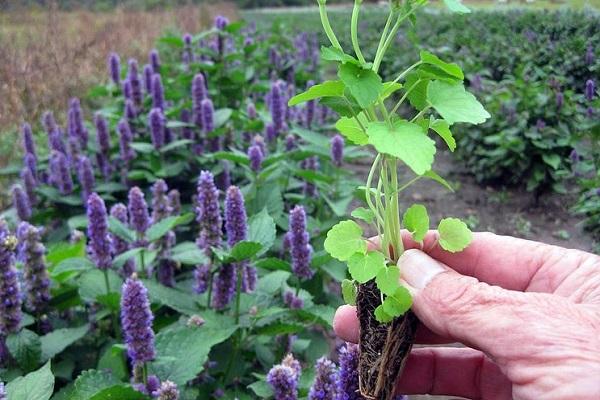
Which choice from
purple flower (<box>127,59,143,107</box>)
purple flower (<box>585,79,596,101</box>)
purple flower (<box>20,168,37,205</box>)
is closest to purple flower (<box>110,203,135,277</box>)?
purple flower (<box>20,168,37,205</box>)

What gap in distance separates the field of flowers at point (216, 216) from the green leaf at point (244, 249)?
11mm

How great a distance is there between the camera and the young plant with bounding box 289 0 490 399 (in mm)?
1126

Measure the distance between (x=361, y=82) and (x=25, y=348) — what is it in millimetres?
1776

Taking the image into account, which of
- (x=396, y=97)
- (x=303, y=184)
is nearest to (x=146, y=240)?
(x=303, y=184)

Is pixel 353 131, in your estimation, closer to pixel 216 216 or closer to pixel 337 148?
pixel 216 216

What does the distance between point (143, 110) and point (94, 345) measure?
2.63 m

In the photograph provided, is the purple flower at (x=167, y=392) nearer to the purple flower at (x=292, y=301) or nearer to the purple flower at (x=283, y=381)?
the purple flower at (x=283, y=381)

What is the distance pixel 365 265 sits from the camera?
1237 millimetres

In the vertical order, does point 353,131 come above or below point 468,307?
above

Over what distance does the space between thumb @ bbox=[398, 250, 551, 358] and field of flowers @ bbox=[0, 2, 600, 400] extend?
0.57ft

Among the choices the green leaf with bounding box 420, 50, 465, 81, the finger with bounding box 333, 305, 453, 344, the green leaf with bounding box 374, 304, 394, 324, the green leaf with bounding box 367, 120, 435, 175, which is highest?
the green leaf with bounding box 420, 50, 465, 81

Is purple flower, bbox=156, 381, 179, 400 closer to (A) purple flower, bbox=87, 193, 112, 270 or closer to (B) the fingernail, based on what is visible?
(B) the fingernail

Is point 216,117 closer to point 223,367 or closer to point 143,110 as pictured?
point 143,110

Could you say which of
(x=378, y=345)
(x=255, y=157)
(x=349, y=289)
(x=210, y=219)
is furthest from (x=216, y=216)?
(x=378, y=345)
